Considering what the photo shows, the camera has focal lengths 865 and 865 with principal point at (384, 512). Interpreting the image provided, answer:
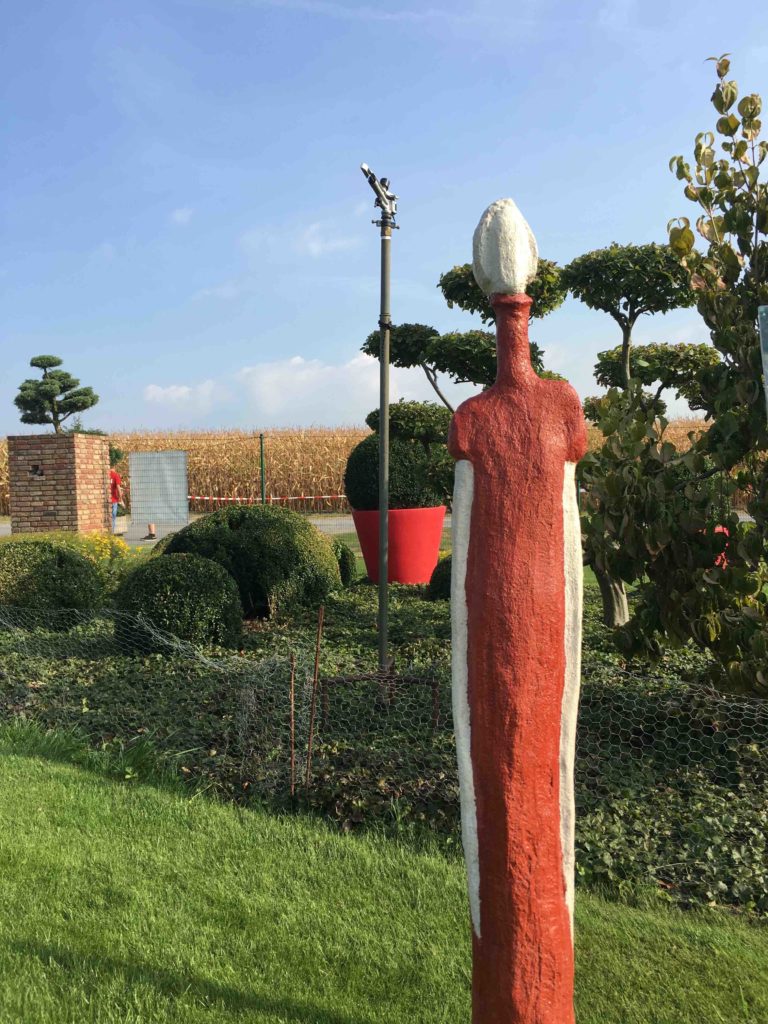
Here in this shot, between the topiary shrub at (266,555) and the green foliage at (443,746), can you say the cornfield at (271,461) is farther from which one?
the green foliage at (443,746)

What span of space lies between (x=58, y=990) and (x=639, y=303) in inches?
256

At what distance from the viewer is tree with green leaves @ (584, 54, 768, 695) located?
4340 mm

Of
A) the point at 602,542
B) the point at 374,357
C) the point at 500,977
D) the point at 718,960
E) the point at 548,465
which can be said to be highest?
the point at 374,357

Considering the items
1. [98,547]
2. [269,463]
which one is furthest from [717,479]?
[269,463]

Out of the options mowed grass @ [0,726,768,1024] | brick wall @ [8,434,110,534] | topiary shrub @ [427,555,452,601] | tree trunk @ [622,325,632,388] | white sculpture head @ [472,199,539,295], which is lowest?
mowed grass @ [0,726,768,1024]

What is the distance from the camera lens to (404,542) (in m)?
10.0

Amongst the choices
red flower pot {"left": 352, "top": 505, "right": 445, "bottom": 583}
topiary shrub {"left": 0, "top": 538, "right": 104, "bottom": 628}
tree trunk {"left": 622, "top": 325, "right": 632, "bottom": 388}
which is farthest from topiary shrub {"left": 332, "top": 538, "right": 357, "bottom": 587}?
tree trunk {"left": 622, "top": 325, "right": 632, "bottom": 388}

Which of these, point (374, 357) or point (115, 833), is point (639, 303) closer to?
point (374, 357)

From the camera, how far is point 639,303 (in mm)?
7363

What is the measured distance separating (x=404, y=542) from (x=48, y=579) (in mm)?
3908

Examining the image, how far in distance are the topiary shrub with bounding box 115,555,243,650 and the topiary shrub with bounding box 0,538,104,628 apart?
1431mm

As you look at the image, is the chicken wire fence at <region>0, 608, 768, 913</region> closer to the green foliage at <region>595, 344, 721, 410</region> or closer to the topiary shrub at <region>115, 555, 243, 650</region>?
the topiary shrub at <region>115, 555, 243, 650</region>

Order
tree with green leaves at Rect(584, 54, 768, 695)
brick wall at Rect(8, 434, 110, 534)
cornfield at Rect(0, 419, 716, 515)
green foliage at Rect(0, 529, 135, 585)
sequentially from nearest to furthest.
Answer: tree with green leaves at Rect(584, 54, 768, 695) → green foliage at Rect(0, 529, 135, 585) → brick wall at Rect(8, 434, 110, 534) → cornfield at Rect(0, 419, 716, 515)

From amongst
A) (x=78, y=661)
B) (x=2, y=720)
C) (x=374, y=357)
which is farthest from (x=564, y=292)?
(x=2, y=720)
